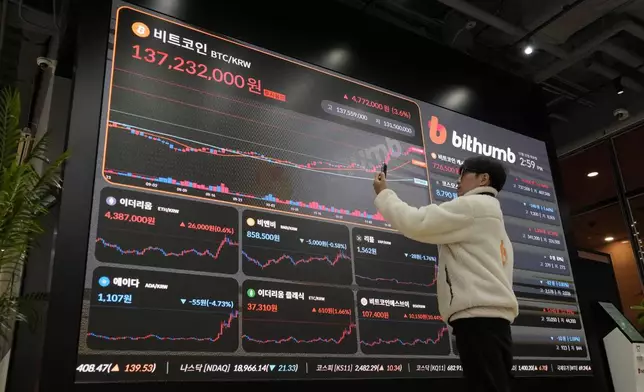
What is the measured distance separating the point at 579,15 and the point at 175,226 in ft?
11.7

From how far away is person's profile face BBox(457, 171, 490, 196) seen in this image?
2420mm

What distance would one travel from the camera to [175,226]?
252 centimetres

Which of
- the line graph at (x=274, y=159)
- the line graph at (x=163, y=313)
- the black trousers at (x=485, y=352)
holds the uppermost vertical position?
the line graph at (x=274, y=159)

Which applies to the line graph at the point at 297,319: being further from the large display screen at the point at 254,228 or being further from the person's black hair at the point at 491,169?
the person's black hair at the point at 491,169

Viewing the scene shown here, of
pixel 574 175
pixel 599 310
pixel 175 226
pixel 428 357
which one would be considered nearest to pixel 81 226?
pixel 175 226

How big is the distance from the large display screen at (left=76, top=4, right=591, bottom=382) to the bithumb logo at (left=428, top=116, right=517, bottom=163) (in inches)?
2.0

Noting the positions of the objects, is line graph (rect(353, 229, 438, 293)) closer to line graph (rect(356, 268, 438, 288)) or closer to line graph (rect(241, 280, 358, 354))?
line graph (rect(356, 268, 438, 288))

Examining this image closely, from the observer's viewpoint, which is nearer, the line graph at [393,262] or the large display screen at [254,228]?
the large display screen at [254,228]

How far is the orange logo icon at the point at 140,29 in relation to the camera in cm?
274

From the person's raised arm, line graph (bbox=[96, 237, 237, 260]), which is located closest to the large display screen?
line graph (bbox=[96, 237, 237, 260])

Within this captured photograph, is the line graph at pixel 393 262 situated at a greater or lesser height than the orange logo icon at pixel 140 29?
lesser

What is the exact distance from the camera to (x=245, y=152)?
2873mm

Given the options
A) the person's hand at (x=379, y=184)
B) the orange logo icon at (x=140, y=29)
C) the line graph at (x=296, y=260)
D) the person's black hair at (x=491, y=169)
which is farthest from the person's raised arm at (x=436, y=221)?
the orange logo icon at (x=140, y=29)

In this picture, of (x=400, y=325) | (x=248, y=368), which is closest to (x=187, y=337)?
(x=248, y=368)
